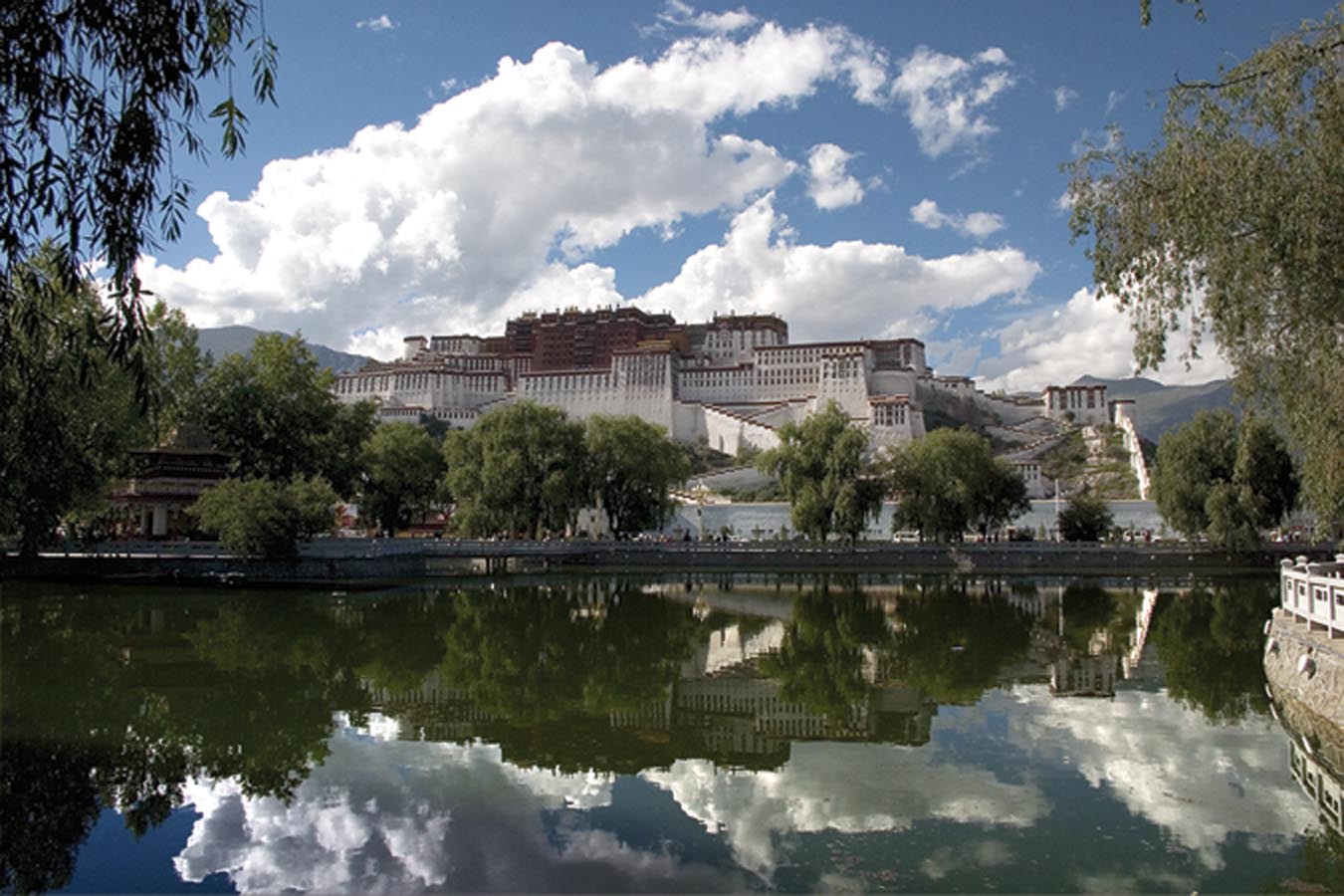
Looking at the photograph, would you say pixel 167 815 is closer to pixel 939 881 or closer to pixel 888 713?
pixel 939 881

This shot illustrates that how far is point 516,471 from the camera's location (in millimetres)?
43531

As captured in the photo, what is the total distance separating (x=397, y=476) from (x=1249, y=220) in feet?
141

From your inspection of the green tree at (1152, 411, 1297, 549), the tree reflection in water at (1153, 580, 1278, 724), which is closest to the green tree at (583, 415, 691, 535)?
the green tree at (1152, 411, 1297, 549)

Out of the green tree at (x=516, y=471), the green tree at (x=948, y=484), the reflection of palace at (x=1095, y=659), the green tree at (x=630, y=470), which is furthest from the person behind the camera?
the green tree at (x=630, y=470)

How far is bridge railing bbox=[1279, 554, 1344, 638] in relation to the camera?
37.7 ft

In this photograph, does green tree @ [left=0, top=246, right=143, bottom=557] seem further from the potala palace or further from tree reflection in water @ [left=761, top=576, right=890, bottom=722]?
the potala palace

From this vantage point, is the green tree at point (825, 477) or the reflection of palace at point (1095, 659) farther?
the green tree at point (825, 477)

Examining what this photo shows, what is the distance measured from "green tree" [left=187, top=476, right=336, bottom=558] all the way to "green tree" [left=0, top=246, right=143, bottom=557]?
315cm

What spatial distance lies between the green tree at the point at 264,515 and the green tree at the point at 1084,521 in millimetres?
31574

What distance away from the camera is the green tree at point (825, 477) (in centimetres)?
4050

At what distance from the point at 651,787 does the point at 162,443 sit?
4047 cm

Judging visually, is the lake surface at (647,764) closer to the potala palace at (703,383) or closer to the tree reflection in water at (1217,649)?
the tree reflection in water at (1217,649)

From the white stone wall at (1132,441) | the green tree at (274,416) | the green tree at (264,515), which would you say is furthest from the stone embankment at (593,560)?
the white stone wall at (1132,441)

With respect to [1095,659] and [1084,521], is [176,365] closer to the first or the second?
[1095,659]
